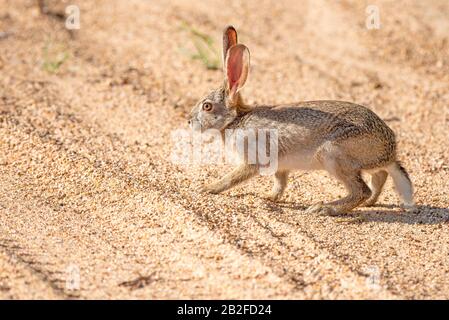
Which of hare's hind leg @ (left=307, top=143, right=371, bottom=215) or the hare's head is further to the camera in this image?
the hare's head

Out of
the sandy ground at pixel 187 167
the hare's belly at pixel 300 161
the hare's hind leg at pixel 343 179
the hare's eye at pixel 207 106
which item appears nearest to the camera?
the sandy ground at pixel 187 167

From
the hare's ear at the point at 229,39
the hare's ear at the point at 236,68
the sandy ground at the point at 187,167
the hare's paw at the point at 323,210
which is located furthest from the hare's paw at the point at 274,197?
the hare's ear at the point at 229,39

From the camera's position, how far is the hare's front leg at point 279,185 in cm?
722

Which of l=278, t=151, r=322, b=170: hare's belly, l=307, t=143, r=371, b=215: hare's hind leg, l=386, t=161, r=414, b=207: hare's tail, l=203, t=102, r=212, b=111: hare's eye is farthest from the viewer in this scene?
l=203, t=102, r=212, b=111: hare's eye

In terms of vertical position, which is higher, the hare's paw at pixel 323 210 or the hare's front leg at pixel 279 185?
the hare's front leg at pixel 279 185

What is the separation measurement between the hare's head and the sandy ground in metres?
0.55

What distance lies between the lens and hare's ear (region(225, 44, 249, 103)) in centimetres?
709

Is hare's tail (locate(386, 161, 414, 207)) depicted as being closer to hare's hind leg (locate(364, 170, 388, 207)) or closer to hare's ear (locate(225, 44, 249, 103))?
hare's hind leg (locate(364, 170, 388, 207))

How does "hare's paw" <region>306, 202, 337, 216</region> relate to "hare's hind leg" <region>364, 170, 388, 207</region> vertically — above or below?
below

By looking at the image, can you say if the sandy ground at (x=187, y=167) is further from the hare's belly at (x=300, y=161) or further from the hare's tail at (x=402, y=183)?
the hare's belly at (x=300, y=161)

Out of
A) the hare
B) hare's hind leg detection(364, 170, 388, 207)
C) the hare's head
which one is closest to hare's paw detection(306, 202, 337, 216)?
the hare

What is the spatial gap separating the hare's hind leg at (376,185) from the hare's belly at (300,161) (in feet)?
2.16

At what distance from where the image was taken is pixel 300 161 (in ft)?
22.7
